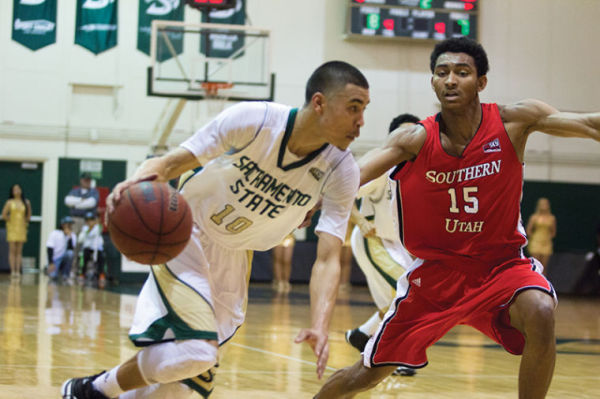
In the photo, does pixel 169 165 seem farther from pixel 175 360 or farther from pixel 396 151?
pixel 396 151

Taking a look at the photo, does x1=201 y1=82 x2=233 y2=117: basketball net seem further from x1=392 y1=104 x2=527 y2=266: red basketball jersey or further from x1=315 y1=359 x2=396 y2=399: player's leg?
x1=315 y1=359 x2=396 y2=399: player's leg

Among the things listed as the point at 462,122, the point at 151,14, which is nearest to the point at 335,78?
the point at 462,122

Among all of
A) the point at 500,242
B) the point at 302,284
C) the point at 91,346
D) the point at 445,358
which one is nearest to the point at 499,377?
the point at 445,358

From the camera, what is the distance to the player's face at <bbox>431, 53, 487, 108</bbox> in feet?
14.5

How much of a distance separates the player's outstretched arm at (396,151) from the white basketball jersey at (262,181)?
0.99 feet

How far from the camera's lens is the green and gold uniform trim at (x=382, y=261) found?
6965 millimetres

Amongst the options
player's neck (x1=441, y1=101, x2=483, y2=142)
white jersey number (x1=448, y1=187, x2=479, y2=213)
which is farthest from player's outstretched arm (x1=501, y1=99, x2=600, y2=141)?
white jersey number (x1=448, y1=187, x2=479, y2=213)

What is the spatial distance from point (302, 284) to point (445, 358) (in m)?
11.6

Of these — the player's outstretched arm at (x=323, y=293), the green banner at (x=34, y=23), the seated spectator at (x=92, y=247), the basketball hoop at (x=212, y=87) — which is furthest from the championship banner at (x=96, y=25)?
the player's outstretched arm at (x=323, y=293)

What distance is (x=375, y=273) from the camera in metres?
7.11

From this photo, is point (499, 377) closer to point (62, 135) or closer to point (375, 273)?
point (375, 273)

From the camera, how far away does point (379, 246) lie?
23.7 feet

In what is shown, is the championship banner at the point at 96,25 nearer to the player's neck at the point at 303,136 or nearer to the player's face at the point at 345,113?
the player's neck at the point at 303,136

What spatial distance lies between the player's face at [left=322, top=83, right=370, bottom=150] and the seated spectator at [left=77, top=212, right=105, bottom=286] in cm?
1257
